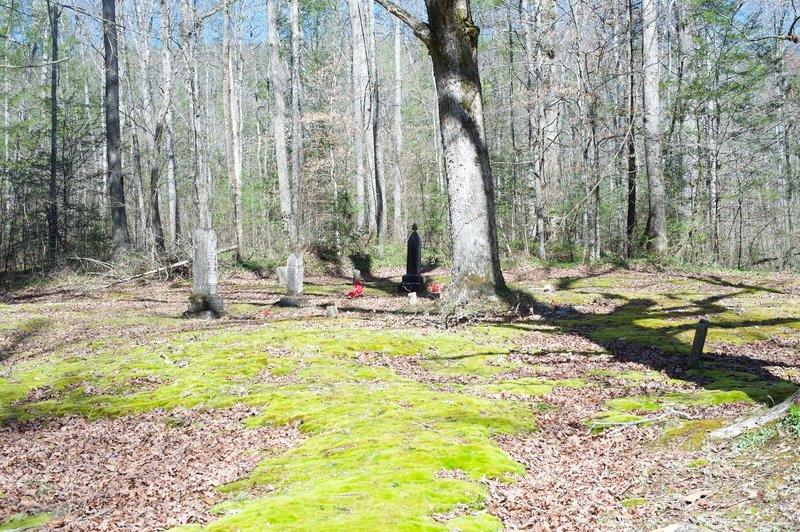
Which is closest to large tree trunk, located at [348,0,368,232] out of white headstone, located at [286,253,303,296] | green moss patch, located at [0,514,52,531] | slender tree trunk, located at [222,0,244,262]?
slender tree trunk, located at [222,0,244,262]

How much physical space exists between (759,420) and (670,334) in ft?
17.7

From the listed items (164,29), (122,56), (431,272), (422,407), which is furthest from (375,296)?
(122,56)

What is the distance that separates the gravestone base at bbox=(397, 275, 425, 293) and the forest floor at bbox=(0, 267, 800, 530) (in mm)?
5485

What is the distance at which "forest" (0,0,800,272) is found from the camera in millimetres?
19203

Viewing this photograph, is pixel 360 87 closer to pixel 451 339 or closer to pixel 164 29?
pixel 164 29

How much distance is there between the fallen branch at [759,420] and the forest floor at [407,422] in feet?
0.29

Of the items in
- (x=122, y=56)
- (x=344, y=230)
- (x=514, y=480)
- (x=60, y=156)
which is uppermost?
(x=122, y=56)

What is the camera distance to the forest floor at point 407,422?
338 cm

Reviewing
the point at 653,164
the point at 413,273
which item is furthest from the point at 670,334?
the point at 653,164

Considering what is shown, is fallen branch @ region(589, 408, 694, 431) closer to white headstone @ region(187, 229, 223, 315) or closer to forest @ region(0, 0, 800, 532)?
forest @ region(0, 0, 800, 532)

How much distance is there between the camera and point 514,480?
390 centimetres

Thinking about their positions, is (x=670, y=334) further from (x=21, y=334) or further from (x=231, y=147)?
(x=231, y=147)

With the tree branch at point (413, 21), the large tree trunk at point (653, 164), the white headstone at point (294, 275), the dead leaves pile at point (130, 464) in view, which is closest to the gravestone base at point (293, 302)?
the white headstone at point (294, 275)

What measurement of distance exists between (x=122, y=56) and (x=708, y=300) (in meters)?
29.2
